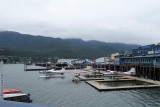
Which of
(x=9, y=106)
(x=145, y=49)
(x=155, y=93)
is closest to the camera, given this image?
(x=9, y=106)

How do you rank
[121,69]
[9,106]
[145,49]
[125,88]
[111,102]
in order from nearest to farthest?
[9,106] → [111,102] → [125,88] → [145,49] → [121,69]

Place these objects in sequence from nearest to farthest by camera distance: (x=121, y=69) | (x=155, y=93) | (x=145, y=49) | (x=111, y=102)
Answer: (x=111, y=102), (x=155, y=93), (x=145, y=49), (x=121, y=69)

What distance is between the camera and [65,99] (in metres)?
25.8

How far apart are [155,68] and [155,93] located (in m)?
13.3

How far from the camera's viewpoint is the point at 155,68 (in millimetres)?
40688

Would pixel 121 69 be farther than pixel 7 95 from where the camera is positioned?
Yes

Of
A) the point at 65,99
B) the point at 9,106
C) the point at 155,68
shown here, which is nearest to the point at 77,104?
the point at 65,99

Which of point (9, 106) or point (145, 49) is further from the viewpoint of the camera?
point (145, 49)

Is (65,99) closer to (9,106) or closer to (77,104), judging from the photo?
(77,104)

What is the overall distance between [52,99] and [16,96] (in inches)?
219

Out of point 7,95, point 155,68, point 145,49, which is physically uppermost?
point 145,49

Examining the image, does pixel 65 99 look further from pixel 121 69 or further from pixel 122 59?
pixel 122 59

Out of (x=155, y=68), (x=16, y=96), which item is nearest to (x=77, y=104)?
(x=16, y=96)

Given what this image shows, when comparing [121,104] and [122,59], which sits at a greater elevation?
[122,59]
